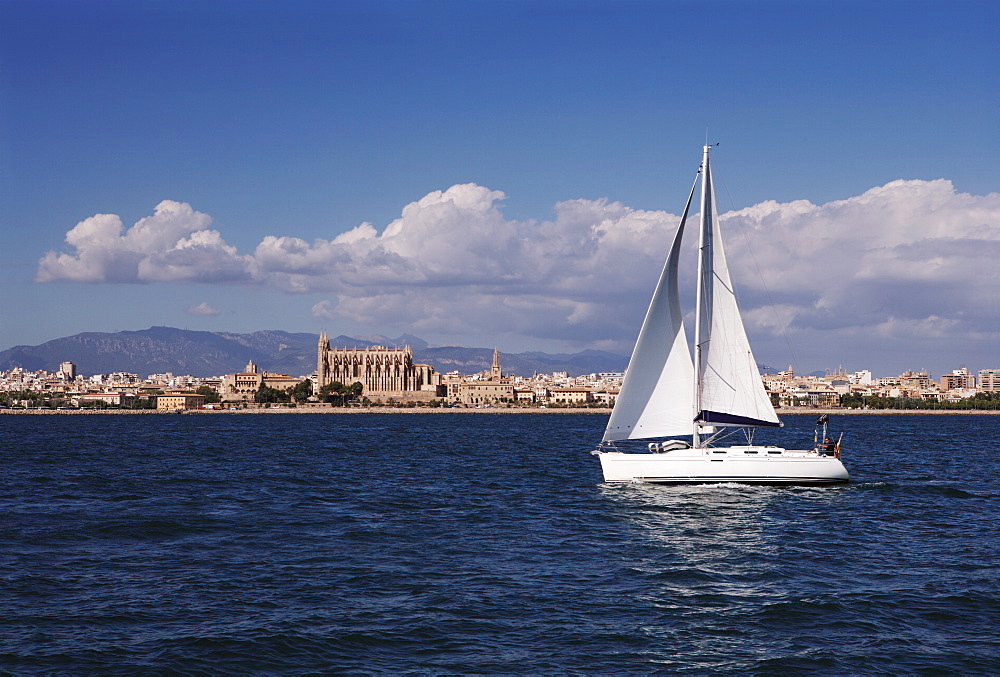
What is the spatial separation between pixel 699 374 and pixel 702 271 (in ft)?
9.04

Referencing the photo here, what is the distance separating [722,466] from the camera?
88.2 feet

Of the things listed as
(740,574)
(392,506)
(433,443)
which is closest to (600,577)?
(740,574)

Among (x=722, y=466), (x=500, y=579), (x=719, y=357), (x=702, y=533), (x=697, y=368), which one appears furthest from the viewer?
(x=719, y=357)

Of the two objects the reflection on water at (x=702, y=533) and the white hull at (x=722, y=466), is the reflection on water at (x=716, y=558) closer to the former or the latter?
the reflection on water at (x=702, y=533)

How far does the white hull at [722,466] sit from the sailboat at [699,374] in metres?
0.07

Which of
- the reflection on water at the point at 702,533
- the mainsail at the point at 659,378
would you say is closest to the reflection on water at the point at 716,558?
the reflection on water at the point at 702,533

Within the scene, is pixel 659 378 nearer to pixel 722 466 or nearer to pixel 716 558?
pixel 722 466

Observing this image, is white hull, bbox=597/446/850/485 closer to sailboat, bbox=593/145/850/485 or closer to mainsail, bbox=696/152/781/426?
sailboat, bbox=593/145/850/485

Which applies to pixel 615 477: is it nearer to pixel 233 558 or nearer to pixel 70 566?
pixel 233 558

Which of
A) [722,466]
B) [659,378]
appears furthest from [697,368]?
[722,466]

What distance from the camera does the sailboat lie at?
91.7ft

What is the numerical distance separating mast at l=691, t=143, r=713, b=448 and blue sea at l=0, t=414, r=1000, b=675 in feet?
7.68

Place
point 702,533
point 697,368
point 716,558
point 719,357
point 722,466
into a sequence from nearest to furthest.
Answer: point 716,558, point 702,533, point 722,466, point 697,368, point 719,357

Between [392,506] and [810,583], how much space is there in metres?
12.6
